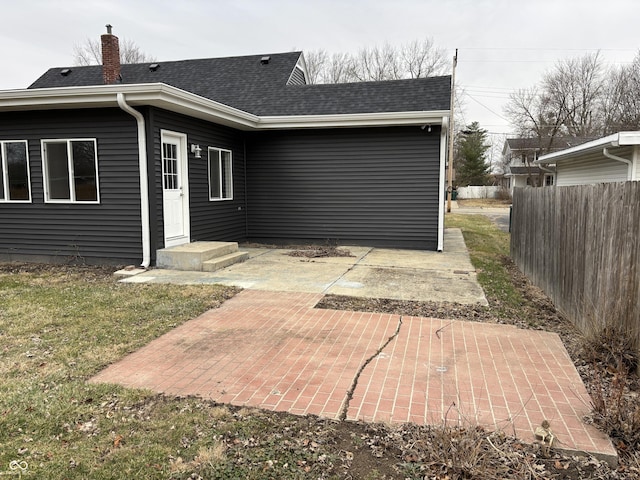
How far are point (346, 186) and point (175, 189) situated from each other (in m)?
4.14

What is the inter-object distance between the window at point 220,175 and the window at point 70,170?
2.46 metres

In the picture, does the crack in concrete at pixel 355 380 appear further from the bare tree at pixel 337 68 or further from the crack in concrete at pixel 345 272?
the bare tree at pixel 337 68

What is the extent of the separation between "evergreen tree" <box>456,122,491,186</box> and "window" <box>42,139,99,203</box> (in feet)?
142

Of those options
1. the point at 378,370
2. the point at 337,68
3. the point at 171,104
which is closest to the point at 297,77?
the point at 171,104

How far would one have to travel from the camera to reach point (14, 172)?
28.8 feet

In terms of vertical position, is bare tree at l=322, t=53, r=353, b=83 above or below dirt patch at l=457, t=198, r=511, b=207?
above

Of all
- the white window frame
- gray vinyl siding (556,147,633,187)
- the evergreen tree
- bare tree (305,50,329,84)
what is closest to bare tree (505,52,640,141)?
the evergreen tree

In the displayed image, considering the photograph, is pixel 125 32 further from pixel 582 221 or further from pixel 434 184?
pixel 582 221

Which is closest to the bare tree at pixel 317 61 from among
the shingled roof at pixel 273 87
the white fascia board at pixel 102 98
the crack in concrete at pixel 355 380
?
the shingled roof at pixel 273 87

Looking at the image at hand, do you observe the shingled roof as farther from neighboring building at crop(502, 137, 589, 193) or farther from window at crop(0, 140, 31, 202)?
neighboring building at crop(502, 137, 589, 193)

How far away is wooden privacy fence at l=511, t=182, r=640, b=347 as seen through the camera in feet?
12.5

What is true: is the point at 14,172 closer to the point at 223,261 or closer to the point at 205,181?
the point at 205,181

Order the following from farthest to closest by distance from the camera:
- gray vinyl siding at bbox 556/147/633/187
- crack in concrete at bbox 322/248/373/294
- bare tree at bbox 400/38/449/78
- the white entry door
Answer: bare tree at bbox 400/38/449/78
gray vinyl siding at bbox 556/147/633/187
the white entry door
crack in concrete at bbox 322/248/373/294

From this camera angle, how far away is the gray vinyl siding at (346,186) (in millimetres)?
10633
